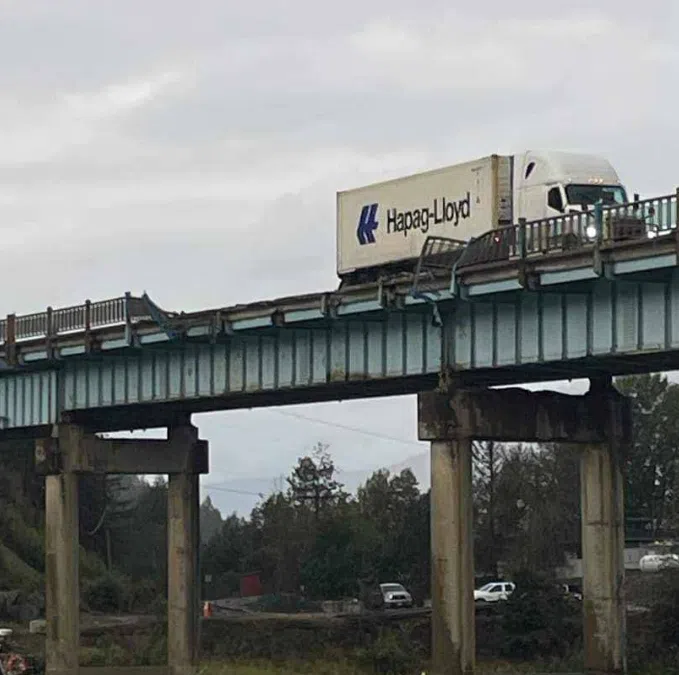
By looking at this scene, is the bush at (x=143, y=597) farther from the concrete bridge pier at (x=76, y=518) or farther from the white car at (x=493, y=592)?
the concrete bridge pier at (x=76, y=518)

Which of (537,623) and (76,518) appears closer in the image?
(76,518)

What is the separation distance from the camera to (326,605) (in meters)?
95.9

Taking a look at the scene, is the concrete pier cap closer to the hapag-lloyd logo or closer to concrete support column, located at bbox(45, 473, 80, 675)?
the hapag-lloyd logo

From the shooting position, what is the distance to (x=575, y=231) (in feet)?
139

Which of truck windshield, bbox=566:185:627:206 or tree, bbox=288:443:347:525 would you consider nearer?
truck windshield, bbox=566:185:627:206

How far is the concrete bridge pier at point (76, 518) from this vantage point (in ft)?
200

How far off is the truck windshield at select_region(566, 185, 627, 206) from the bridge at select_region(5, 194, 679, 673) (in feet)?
11.3

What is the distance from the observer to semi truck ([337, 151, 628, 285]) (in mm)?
47094

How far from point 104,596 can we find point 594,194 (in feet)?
192

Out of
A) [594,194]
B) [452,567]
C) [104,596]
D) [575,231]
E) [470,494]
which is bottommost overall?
[104,596]

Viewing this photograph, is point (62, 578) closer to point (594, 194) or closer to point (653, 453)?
point (594, 194)

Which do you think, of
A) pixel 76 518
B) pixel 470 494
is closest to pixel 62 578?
pixel 76 518

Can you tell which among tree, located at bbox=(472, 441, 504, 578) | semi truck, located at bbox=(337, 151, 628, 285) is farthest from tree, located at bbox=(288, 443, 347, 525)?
semi truck, located at bbox=(337, 151, 628, 285)

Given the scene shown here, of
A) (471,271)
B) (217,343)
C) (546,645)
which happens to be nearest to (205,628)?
(546,645)
